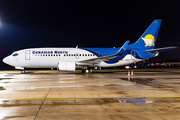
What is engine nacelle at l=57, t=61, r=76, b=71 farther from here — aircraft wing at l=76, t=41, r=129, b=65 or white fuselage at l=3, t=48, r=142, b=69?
aircraft wing at l=76, t=41, r=129, b=65

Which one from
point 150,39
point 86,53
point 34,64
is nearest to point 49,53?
point 34,64

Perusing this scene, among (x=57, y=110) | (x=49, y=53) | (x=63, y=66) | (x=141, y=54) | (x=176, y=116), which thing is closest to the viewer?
(x=176, y=116)

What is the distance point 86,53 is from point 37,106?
17.1 metres

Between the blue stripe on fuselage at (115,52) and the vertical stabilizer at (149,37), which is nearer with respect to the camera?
the blue stripe on fuselage at (115,52)

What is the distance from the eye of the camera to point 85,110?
530 centimetres

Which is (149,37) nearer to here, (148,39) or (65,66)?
(148,39)

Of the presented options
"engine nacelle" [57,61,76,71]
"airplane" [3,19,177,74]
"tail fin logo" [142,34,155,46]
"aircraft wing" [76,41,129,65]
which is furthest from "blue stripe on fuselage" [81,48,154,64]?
"engine nacelle" [57,61,76,71]

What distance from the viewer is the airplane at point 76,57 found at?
Answer: 21359mm

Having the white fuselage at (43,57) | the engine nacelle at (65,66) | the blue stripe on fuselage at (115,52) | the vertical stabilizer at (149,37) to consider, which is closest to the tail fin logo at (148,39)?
the vertical stabilizer at (149,37)

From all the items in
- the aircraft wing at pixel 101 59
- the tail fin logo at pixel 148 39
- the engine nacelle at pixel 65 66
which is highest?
the tail fin logo at pixel 148 39

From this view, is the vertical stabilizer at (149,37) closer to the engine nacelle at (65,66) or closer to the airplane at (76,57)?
the airplane at (76,57)

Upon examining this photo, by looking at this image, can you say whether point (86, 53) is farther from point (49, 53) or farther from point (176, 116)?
point (176, 116)

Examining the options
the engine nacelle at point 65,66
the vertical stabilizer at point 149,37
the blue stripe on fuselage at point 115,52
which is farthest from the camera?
the vertical stabilizer at point 149,37

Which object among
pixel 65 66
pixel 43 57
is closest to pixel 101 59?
pixel 65 66
